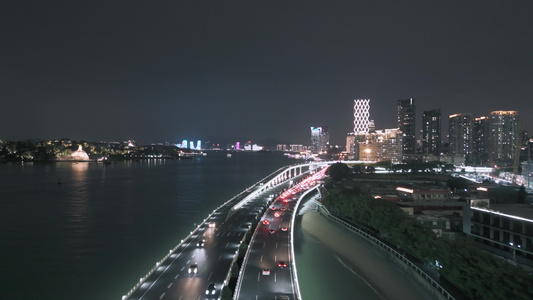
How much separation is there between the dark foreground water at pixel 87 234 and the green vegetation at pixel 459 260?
5036mm

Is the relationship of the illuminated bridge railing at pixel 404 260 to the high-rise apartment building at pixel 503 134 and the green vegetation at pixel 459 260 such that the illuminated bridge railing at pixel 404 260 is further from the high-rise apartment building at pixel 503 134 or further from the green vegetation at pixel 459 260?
the high-rise apartment building at pixel 503 134

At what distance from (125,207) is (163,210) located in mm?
1795

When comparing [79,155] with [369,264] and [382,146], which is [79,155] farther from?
[369,264]

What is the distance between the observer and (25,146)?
47219mm

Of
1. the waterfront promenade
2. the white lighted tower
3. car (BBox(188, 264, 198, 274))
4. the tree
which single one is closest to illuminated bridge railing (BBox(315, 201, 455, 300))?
the waterfront promenade

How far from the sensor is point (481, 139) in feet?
142

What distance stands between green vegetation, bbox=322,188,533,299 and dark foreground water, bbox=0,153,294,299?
198 inches

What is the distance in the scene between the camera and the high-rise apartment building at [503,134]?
39531 mm

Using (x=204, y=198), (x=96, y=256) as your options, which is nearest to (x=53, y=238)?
(x=96, y=256)

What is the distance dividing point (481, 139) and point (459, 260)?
44232mm

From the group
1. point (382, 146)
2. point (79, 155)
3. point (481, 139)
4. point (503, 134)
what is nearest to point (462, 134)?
point (481, 139)

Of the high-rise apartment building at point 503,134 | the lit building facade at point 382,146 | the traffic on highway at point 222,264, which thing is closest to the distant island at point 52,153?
the lit building facade at point 382,146

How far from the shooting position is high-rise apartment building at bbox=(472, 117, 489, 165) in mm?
42025

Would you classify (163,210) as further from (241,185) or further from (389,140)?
(389,140)
